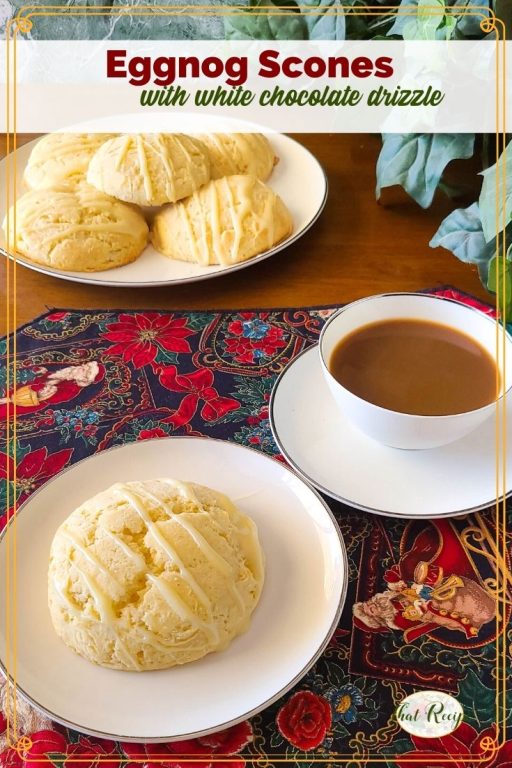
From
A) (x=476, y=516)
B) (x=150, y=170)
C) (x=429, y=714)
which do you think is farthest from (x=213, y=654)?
(x=150, y=170)

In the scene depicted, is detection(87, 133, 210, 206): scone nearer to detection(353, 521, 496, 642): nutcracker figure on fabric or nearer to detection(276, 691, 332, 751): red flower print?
detection(353, 521, 496, 642): nutcracker figure on fabric

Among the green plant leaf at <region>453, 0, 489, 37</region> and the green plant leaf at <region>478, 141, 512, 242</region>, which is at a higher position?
the green plant leaf at <region>453, 0, 489, 37</region>

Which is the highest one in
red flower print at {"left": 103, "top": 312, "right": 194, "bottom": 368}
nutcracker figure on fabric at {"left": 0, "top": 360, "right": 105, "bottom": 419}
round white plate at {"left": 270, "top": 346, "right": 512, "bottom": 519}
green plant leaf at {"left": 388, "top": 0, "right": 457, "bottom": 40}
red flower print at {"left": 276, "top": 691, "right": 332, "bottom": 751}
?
green plant leaf at {"left": 388, "top": 0, "right": 457, "bottom": 40}

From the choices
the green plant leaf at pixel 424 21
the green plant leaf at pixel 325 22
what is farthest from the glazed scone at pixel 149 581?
the green plant leaf at pixel 325 22

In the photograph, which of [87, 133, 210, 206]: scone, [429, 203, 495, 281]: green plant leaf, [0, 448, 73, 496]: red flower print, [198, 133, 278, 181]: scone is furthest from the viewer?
[198, 133, 278, 181]: scone

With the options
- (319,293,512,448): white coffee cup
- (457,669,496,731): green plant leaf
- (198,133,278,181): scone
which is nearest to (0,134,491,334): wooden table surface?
(198,133,278,181): scone

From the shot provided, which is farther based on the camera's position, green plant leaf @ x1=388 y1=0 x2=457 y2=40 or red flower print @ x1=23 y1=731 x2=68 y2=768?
green plant leaf @ x1=388 y1=0 x2=457 y2=40

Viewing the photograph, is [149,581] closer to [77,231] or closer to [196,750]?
[196,750]

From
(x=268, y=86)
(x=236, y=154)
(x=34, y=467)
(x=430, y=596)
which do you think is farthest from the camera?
(x=268, y=86)
